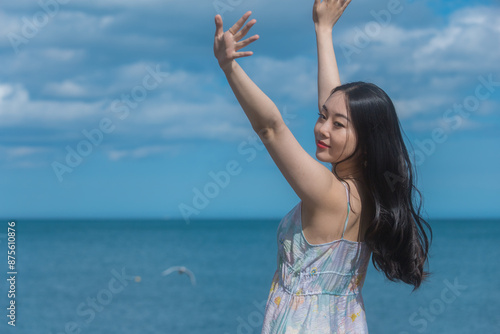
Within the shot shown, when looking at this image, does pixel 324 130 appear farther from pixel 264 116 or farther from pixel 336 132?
pixel 264 116

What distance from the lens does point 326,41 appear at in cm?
277

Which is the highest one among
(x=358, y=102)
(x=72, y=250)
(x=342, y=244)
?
(x=358, y=102)

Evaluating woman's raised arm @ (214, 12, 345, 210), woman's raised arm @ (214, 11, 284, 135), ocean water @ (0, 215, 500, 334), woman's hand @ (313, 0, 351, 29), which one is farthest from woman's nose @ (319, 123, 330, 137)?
ocean water @ (0, 215, 500, 334)

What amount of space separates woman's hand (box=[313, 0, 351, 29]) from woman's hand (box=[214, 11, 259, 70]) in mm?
912

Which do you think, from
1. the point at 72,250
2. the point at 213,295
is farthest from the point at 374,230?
the point at 72,250

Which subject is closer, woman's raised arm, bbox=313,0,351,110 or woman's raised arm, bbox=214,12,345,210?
woman's raised arm, bbox=214,12,345,210

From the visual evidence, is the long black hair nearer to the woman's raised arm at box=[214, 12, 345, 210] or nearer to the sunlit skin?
the sunlit skin

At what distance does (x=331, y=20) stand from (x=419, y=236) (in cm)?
101

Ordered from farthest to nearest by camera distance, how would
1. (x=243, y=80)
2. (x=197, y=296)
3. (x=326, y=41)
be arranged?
(x=197, y=296) → (x=326, y=41) → (x=243, y=80)

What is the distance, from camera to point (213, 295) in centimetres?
Answer: 2792

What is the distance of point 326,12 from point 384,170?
0.87 metres

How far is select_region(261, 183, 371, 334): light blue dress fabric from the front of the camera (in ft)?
7.45

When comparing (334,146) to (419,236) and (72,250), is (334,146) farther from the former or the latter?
(72,250)

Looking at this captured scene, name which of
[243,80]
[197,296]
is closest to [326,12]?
[243,80]
